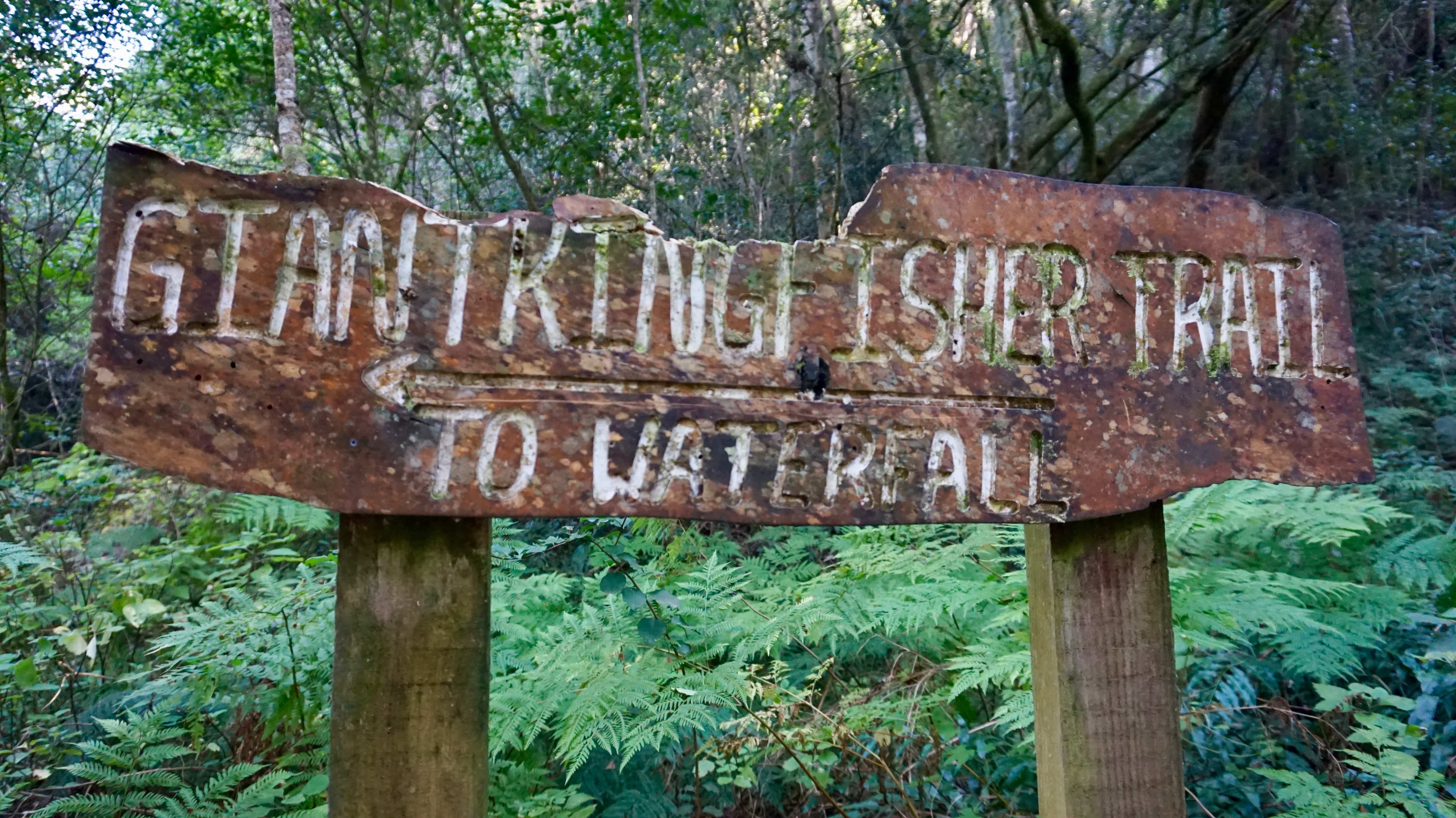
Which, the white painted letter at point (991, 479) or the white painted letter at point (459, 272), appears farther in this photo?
the white painted letter at point (991, 479)

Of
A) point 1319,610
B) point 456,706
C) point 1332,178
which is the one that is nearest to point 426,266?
point 456,706

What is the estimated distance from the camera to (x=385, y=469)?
1.12m

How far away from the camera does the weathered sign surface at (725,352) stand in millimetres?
1087

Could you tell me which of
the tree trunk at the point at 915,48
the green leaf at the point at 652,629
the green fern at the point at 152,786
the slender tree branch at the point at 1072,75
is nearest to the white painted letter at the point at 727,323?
the green leaf at the point at 652,629

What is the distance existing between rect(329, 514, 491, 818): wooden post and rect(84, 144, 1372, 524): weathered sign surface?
124 mm

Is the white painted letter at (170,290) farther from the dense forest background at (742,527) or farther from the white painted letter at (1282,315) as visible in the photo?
the white painted letter at (1282,315)

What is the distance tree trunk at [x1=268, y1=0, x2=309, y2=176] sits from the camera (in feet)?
11.0

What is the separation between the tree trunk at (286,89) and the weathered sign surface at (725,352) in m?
2.62

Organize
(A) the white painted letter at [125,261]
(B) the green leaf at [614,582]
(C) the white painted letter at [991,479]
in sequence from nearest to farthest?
(A) the white painted letter at [125,261] < (C) the white painted letter at [991,479] < (B) the green leaf at [614,582]

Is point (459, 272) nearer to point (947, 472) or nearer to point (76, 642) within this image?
point (947, 472)

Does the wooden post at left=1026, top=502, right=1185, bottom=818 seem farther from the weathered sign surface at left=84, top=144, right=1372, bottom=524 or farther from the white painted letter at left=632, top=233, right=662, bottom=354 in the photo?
the white painted letter at left=632, top=233, right=662, bottom=354

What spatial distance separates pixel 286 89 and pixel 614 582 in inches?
112

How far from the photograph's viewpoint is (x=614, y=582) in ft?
5.93

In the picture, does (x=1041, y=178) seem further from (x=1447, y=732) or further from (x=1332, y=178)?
(x=1332, y=178)
